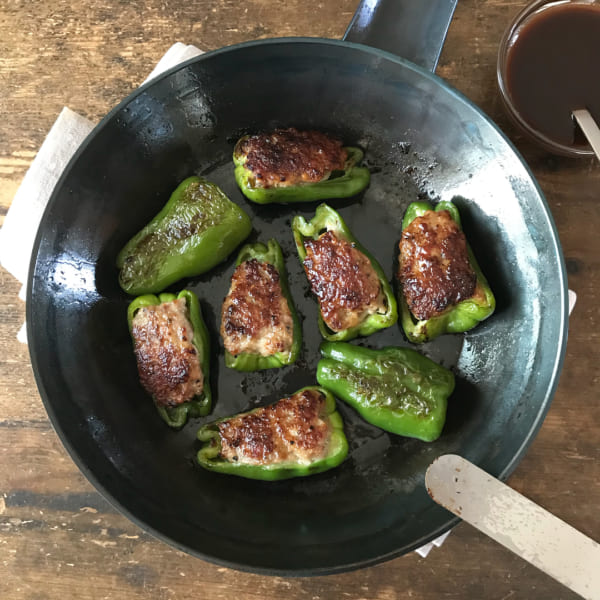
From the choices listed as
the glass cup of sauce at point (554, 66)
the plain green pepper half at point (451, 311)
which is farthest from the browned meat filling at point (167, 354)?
the glass cup of sauce at point (554, 66)

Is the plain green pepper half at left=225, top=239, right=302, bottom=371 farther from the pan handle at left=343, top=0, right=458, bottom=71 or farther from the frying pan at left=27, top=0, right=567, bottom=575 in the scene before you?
the pan handle at left=343, top=0, right=458, bottom=71

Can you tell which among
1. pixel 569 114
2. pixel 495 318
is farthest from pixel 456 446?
pixel 569 114

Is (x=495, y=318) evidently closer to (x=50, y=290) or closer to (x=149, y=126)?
(x=149, y=126)

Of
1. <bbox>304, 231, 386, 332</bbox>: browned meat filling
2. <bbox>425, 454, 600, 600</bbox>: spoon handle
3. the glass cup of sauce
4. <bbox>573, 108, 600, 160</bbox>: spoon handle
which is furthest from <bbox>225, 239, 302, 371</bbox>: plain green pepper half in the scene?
<bbox>573, 108, 600, 160</bbox>: spoon handle

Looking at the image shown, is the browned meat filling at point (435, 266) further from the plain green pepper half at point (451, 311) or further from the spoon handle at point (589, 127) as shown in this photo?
the spoon handle at point (589, 127)

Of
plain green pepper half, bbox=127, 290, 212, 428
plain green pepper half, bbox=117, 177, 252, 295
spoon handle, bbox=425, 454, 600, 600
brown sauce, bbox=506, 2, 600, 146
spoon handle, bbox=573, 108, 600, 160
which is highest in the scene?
brown sauce, bbox=506, 2, 600, 146

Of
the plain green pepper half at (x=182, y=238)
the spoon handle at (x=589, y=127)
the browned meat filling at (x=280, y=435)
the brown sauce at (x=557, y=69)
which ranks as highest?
the brown sauce at (x=557, y=69)
